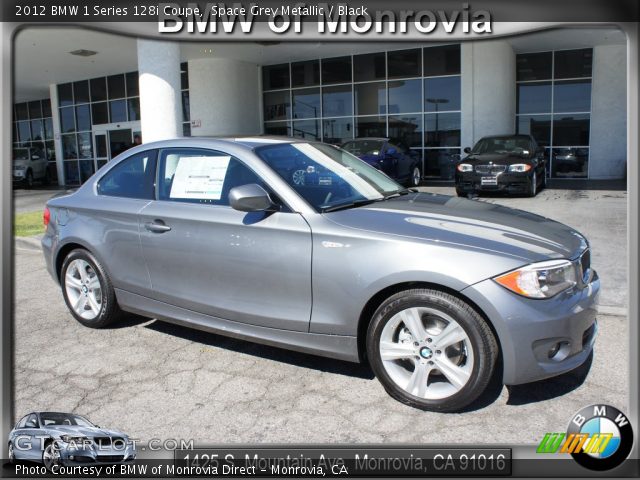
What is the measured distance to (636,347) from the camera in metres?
3.13

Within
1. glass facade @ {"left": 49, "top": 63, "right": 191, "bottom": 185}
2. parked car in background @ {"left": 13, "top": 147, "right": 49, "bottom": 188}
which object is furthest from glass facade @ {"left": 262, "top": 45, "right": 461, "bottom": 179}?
parked car in background @ {"left": 13, "top": 147, "right": 49, "bottom": 188}

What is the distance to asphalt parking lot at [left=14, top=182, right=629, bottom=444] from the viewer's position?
3.00 m

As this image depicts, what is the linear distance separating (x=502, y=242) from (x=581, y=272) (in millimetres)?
553

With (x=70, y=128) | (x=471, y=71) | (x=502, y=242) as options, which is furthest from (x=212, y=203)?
(x=70, y=128)

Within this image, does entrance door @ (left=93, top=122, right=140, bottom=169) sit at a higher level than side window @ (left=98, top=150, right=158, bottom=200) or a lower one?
higher

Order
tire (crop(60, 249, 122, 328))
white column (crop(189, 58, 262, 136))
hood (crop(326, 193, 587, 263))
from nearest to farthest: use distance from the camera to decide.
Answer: hood (crop(326, 193, 587, 263)) < tire (crop(60, 249, 122, 328)) < white column (crop(189, 58, 262, 136))

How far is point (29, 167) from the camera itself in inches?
922

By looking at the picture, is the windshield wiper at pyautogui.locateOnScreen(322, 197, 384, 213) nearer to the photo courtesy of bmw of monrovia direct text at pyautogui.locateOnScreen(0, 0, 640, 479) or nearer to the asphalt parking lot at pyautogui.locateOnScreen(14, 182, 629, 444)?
the photo courtesy of bmw of monrovia direct text at pyautogui.locateOnScreen(0, 0, 640, 479)

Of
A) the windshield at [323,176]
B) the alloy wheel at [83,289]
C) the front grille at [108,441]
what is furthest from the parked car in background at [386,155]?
the front grille at [108,441]

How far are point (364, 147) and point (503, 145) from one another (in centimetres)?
350

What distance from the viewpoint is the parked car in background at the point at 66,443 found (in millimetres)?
2713

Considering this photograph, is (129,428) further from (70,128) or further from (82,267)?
(70,128)

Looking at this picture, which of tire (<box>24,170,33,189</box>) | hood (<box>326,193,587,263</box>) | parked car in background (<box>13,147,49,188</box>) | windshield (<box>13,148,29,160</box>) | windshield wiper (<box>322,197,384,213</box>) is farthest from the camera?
windshield (<box>13,148,29,160</box>)

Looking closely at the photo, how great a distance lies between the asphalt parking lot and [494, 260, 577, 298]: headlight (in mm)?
746
